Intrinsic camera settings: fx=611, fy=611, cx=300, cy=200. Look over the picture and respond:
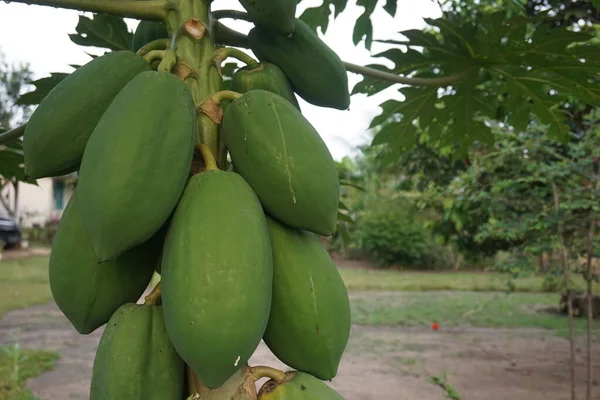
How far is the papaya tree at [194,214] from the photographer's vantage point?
73 centimetres

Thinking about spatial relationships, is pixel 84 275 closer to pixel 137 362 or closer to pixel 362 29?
pixel 137 362

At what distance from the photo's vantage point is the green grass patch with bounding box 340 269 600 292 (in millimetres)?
13242

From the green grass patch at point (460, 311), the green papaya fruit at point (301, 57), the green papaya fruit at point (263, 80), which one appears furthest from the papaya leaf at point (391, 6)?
the green grass patch at point (460, 311)

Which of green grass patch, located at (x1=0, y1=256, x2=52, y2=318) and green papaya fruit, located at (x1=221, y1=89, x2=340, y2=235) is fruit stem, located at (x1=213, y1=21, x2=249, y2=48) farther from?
green grass patch, located at (x1=0, y1=256, x2=52, y2=318)

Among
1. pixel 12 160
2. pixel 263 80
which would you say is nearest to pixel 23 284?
pixel 12 160

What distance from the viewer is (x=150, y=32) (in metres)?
1.19

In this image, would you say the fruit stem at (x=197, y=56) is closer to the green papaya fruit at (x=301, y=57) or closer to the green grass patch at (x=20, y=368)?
the green papaya fruit at (x=301, y=57)

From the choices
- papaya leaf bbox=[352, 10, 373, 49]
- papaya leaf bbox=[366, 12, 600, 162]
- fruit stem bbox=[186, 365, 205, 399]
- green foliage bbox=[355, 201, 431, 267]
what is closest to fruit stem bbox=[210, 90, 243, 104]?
fruit stem bbox=[186, 365, 205, 399]

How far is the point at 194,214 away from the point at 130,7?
1.44 feet

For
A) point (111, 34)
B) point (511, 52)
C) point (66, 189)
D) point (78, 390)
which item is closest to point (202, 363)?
point (111, 34)

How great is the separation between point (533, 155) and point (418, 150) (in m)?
3.21

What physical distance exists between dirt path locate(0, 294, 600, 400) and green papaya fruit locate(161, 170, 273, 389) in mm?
4821

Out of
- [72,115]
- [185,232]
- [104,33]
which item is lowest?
[185,232]

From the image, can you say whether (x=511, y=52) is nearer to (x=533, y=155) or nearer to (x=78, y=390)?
(x=533, y=155)
